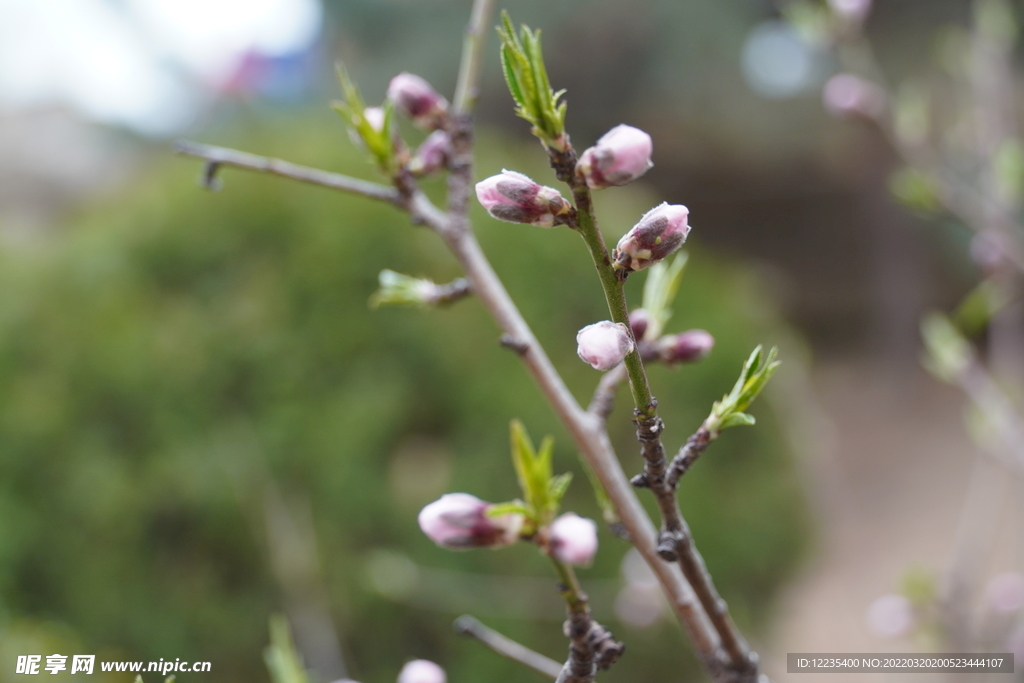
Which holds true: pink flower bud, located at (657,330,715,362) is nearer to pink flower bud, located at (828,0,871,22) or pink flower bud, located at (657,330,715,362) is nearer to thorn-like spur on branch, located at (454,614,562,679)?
thorn-like spur on branch, located at (454,614,562,679)

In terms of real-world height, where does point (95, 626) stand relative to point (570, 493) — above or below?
below

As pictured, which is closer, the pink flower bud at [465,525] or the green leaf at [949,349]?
the pink flower bud at [465,525]

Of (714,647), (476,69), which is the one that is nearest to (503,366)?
(476,69)

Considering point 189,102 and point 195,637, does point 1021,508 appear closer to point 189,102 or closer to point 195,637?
point 195,637

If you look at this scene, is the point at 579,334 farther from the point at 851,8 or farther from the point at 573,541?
the point at 851,8

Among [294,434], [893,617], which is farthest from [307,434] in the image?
[893,617]

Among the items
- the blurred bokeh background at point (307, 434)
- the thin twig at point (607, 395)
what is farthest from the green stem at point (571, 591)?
the blurred bokeh background at point (307, 434)

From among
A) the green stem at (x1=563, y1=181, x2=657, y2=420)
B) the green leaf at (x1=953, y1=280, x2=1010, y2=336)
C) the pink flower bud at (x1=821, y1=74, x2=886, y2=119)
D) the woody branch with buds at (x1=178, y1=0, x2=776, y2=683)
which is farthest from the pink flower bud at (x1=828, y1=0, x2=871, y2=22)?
the green stem at (x1=563, y1=181, x2=657, y2=420)

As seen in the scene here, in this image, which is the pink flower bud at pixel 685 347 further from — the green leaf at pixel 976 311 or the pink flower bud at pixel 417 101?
the green leaf at pixel 976 311
